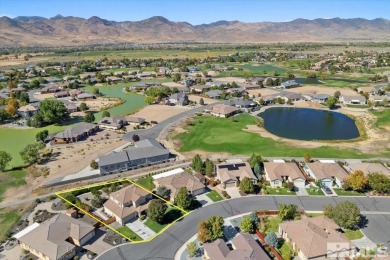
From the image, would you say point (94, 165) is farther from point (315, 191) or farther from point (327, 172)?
point (327, 172)

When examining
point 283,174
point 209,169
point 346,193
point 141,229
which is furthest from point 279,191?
point 141,229

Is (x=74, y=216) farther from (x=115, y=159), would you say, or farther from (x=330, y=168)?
(x=330, y=168)

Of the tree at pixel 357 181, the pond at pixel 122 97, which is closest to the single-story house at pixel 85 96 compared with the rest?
the pond at pixel 122 97

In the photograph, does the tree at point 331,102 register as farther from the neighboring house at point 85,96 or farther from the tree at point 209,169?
the neighboring house at point 85,96

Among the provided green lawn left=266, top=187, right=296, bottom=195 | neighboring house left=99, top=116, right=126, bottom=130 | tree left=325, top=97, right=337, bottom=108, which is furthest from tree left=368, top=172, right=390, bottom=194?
neighboring house left=99, top=116, right=126, bottom=130

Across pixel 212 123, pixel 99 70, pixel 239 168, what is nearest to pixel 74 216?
pixel 239 168

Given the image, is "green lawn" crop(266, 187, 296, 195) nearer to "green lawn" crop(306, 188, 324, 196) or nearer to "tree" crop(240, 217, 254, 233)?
"green lawn" crop(306, 188, 324, 196)

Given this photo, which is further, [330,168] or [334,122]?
[334,122]
